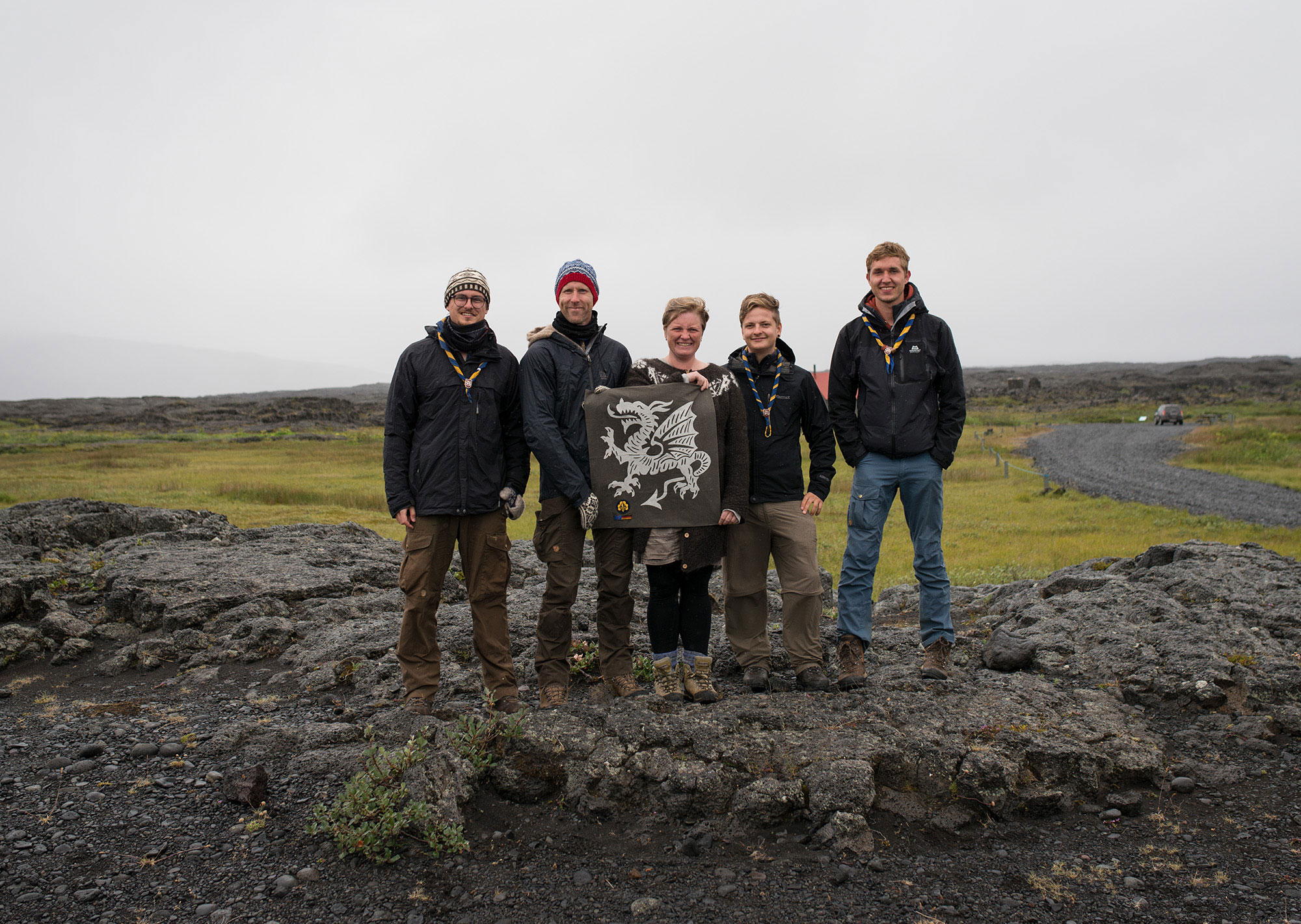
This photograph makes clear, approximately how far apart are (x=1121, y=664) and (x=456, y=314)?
17.2 ft

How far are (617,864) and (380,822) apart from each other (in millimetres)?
1122

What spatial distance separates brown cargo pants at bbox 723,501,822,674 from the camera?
527cm

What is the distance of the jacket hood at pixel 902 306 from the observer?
5.29m

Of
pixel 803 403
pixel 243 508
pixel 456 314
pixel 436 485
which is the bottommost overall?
pixel 243 508

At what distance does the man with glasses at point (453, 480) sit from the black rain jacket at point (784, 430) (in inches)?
61.6

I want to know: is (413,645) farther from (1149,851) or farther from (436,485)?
(1149,851)

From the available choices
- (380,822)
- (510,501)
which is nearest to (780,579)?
(510,501)

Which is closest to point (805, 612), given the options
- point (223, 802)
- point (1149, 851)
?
point (1149, 851)

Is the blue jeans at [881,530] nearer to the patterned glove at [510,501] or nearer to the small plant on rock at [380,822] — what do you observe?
the patterned glove at [510,501]

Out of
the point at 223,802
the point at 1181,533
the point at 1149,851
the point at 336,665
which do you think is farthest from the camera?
the point at 1181,533

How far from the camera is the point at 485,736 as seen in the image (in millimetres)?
4281

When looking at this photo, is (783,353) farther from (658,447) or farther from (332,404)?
(332,404)

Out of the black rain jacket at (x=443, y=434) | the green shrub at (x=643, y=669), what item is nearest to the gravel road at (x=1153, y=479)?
the green shrub at (x=643, y=669)

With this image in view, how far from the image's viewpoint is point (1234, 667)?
16.9 ft
